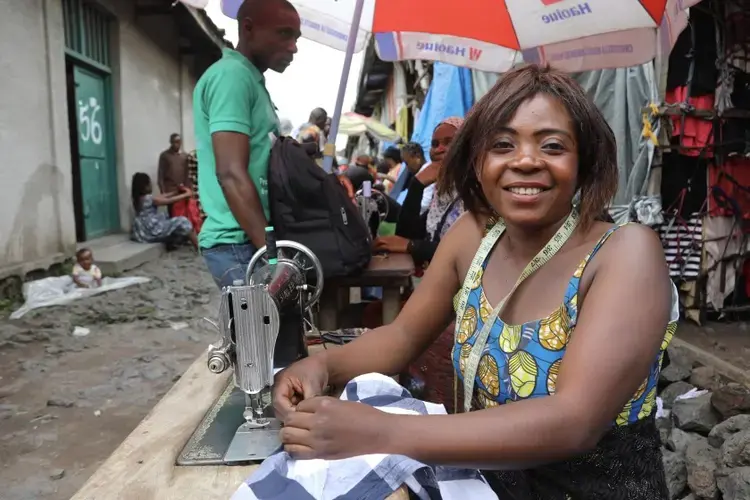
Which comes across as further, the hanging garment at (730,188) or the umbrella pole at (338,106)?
the hanging garment at (730,188)

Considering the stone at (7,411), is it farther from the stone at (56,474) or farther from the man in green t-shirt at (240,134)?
the man in green t-shirt at (240,134)

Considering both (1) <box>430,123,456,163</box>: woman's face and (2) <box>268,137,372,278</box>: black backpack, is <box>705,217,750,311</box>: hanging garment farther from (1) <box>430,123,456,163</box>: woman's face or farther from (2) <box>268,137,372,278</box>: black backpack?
(2) <box>268,137,372,278</box>: black backpack

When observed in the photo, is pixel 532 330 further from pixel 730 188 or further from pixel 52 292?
pixel 52 292

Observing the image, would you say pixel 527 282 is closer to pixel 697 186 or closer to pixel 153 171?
pixel 697 186

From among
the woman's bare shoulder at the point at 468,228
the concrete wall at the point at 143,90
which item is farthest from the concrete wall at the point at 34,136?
the woman's bare shoulder at the point at 468,228

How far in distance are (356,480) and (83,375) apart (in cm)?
352

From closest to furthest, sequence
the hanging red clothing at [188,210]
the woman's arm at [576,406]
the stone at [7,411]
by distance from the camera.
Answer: the woman's arm at [576,406] < the stone at [7,411] < the hanging red clothing at [188,210]

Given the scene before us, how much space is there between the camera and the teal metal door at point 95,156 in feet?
24.1

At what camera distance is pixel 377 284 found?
2.68 m

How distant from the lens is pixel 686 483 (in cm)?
256

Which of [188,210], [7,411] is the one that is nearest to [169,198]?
[188,210]

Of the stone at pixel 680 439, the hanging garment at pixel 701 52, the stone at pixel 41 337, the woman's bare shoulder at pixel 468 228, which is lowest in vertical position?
the stone at pixel 41 337

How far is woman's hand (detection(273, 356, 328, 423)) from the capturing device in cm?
126

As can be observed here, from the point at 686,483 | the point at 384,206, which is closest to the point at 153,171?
the point at 384,206
